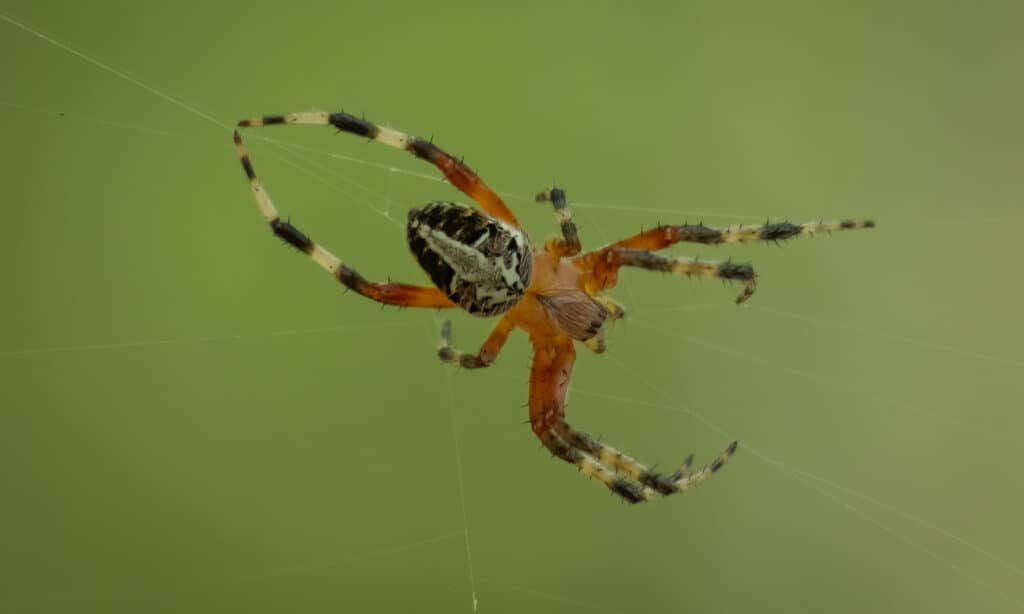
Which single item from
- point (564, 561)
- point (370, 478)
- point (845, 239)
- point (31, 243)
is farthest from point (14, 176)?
point (845, 239)

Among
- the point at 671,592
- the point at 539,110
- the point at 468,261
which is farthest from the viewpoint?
the point at 539,110

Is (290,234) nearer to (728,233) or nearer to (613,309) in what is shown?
(613,309)

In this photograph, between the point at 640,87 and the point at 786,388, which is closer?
the point at 786,388

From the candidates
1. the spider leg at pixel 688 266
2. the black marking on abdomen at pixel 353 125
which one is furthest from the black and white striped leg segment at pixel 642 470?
the black marking on abdomen at pixel 353 125

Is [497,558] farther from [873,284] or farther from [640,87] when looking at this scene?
[640,87]

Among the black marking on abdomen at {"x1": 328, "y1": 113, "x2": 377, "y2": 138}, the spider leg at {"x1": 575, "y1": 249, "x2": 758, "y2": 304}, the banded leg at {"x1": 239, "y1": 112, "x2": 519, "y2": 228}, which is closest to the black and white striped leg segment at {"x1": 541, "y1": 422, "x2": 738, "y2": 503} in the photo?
the spider leg at {"x1": 575, "y1": 249, "x2": 758, "y2": 304}

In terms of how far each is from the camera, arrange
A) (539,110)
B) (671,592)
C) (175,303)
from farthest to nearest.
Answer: (539,110) → (175,303) → (671,592)

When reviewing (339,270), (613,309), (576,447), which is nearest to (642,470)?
(576,447)
